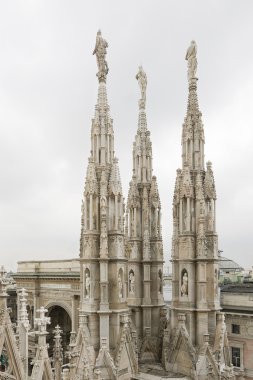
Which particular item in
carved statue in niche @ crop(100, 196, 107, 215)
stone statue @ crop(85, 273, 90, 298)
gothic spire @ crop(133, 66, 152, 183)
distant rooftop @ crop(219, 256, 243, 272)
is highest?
gothic spire @ crop(133, 66, 152, 183)

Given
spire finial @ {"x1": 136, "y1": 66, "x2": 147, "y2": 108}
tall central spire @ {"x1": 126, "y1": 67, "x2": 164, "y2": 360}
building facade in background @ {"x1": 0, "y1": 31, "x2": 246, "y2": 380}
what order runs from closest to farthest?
1. building facade in background @ {"x1": 0, "y1": 31, "x2": 246, "y2": 380}
2. tall central spire @ {"x1": 126, "y1": 67, "x2": 164, "y2": 360}
3. spire finial @ {"x1": 136, "y1": 66, "x2": 147, "y2": 108}

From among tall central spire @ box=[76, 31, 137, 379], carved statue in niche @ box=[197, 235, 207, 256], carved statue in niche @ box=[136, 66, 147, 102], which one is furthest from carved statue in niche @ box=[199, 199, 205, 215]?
carved statue in niche @ box=[136, 66, 147, 102]

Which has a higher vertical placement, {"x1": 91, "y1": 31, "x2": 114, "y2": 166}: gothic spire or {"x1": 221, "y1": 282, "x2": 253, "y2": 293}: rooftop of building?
{"x1": 91, "y1": 31, "x2": 114, "y2": 166}: gothic spire

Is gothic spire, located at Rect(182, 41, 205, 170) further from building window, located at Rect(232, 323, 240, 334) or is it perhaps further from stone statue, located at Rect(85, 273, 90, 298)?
building window, located at Rect(232, 323, 240, 334)

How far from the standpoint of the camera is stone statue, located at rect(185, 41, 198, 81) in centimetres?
2520

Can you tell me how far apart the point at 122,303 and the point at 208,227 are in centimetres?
658

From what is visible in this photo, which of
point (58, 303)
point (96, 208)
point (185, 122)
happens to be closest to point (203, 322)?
point (96, 208)

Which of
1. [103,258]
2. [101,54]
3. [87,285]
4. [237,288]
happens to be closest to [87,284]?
[87,285]

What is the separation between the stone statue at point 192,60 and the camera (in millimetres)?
25203

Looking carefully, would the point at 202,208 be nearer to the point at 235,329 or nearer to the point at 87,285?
the point at 87,285

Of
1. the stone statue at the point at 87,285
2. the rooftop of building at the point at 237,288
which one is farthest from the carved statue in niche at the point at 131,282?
the rooftop of building at the point at 237,288

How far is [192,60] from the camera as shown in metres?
25.3

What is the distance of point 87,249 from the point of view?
67.1ft

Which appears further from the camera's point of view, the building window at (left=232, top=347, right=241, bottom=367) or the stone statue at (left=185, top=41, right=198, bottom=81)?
the building window at (left=232, top=347, right=241, bottom=367)
